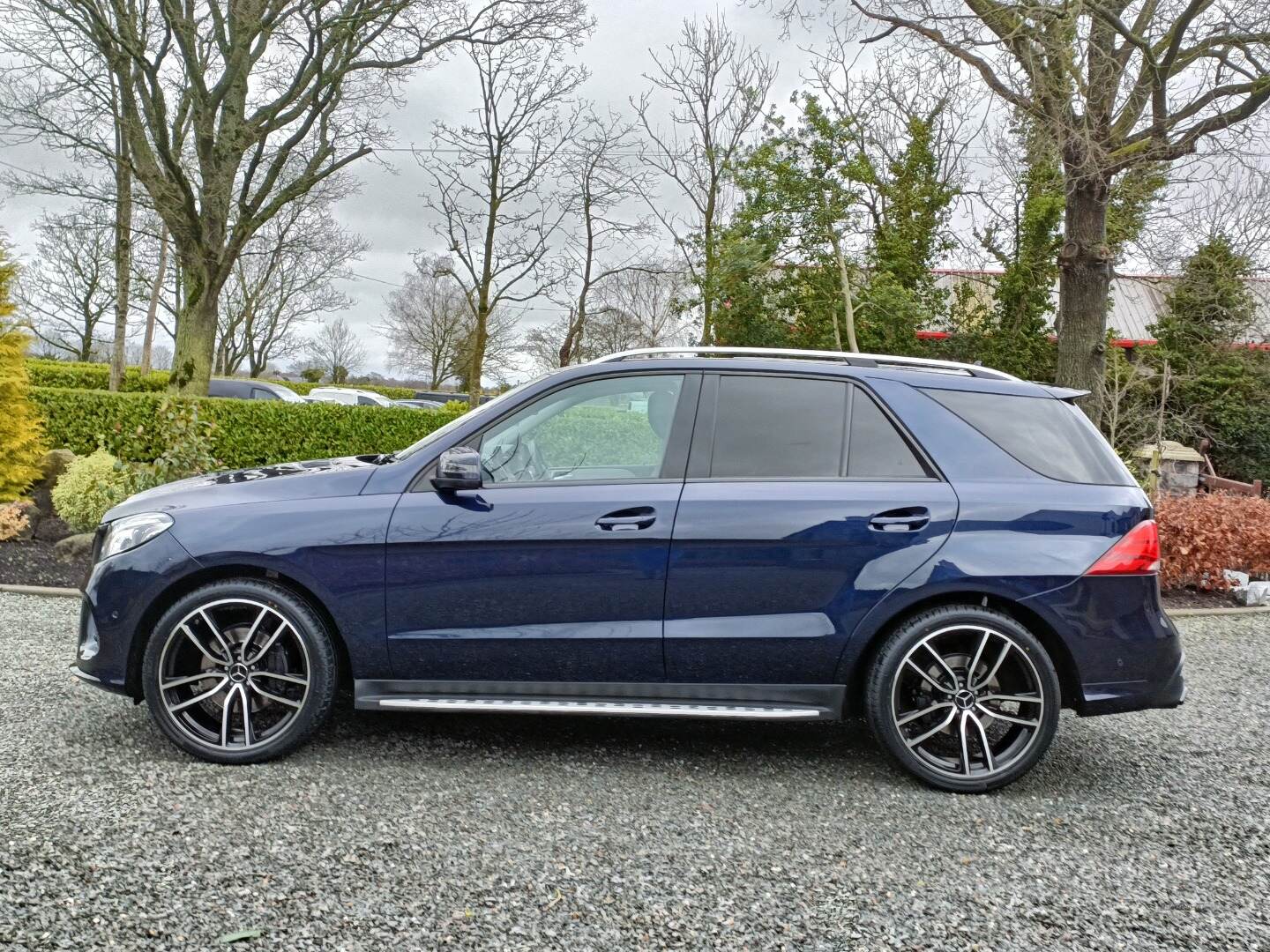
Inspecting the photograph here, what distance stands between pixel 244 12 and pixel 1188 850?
1571 cm

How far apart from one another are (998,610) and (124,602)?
140 inches

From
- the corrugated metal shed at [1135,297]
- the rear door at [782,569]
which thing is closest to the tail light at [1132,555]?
the rear door at [782,569]

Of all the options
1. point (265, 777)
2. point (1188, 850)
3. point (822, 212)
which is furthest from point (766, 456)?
point (822, 212)

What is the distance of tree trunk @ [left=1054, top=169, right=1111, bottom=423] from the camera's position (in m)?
10.9

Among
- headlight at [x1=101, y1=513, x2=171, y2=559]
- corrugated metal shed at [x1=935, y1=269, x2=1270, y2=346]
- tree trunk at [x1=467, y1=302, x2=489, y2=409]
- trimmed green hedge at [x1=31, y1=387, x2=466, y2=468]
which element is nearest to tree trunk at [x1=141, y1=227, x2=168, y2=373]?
tree trunk at [x1=467, y1=302, x2=489, y2=409]

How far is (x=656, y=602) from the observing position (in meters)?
3.81

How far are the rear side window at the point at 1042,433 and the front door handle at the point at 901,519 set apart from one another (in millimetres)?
504

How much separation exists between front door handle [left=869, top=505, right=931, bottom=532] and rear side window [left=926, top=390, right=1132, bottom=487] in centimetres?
50

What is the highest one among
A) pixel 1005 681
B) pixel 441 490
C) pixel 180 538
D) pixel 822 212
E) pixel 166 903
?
pixel 822 212

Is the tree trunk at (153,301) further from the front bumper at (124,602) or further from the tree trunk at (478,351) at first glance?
the front bumper at (124,602)

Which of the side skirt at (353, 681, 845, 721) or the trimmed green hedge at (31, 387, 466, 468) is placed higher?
the trimmed green hedge at (31, 387, 466, 468)

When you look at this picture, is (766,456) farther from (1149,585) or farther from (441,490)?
(1149,585)

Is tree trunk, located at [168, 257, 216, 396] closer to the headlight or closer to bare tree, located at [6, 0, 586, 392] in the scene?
bare tree, located at [6, 0, 586, 392]

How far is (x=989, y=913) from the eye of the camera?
2955 millimetres
